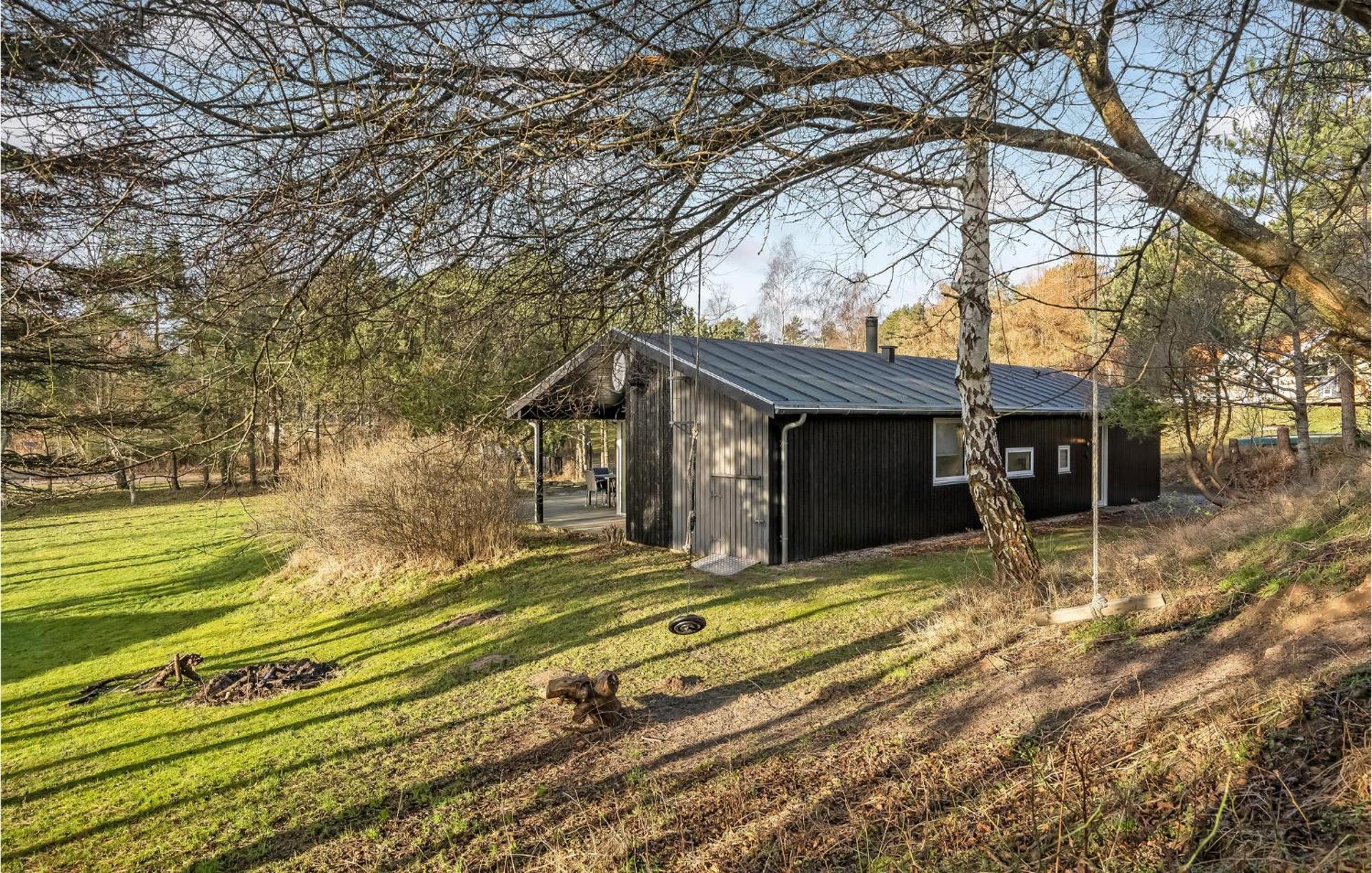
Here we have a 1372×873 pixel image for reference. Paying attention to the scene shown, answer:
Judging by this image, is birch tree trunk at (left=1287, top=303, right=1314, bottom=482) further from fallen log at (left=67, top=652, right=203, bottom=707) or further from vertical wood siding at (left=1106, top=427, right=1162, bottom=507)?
fallen log at (left=67, top=652, right=203, bottom=707)

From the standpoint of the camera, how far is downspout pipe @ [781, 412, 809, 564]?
988 centimetres

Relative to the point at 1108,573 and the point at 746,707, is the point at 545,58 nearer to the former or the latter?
the point at 746,707

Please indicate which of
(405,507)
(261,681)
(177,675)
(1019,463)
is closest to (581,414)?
(405,507)

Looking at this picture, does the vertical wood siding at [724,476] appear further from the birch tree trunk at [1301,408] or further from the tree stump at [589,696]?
the birch tree trunk at [1301,408]

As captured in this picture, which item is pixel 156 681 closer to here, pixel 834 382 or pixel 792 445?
pixel 792 445

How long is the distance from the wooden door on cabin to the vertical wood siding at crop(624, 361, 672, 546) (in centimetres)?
106

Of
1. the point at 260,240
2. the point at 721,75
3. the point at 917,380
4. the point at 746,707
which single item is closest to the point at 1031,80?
the point at 721,75

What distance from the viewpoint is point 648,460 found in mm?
12125

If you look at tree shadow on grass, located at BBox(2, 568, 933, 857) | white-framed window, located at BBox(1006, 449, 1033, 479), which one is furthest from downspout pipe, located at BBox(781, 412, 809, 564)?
white-framed window, located at BBox(1006, 449, 1033, 479)

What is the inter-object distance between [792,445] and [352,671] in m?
6.25

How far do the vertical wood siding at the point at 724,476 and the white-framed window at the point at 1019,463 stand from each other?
597 cm

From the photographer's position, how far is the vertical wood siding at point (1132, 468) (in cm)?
1594

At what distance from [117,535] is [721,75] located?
2298cm

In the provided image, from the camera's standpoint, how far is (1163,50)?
3.54 metres
